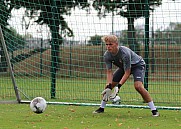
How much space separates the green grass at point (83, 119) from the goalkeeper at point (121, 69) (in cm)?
40

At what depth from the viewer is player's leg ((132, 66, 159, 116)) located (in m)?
9.70

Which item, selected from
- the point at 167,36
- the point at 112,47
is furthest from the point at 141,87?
the point at 167,36

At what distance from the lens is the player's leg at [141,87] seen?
9.70 m

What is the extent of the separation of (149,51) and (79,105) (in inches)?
106

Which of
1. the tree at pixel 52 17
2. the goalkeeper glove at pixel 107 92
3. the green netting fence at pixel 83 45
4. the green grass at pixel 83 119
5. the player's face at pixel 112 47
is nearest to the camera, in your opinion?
the green grass at pixel 83 119

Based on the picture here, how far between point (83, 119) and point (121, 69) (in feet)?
5.34

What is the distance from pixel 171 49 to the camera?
13328mm

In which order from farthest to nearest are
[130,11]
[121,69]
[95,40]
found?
[95,40]
[130,11]
[121,69]

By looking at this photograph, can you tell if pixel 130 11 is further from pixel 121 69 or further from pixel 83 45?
pixel 121 69

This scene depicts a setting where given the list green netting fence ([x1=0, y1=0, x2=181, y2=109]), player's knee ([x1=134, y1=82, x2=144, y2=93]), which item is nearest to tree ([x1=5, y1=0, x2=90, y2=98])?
green netting fence ([x1=0, y1=0, x2=181, y2=109])

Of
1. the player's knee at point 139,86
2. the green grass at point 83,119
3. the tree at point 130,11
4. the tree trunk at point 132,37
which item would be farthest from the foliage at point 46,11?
the player's knee at point 139,86

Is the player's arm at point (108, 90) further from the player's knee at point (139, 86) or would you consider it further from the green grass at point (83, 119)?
the player's knee at point (139, 86)

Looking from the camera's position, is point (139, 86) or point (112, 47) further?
point (139, 86)

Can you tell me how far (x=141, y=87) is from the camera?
9688 mm
